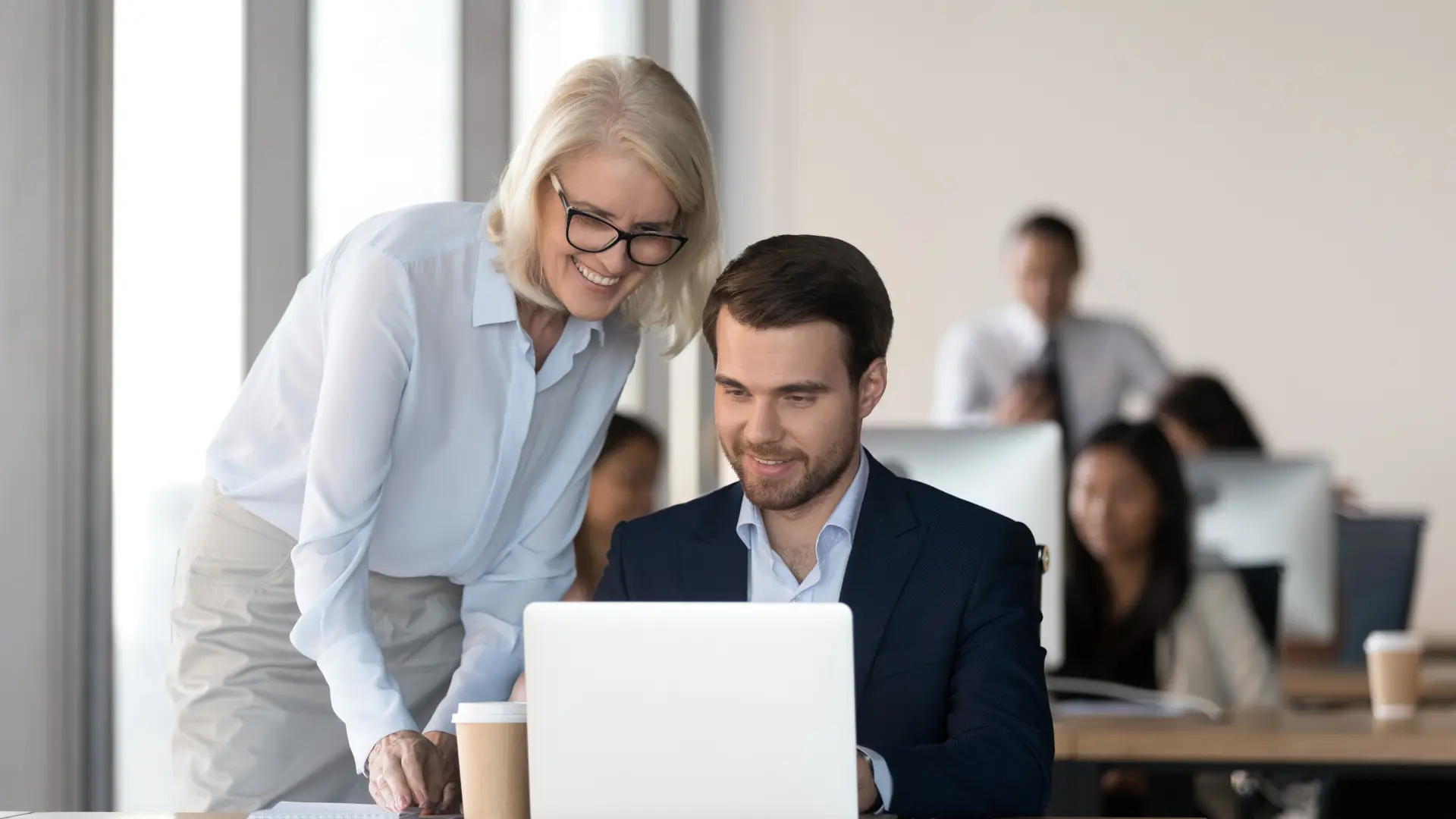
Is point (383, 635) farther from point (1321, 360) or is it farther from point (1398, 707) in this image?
point (1321, 360)

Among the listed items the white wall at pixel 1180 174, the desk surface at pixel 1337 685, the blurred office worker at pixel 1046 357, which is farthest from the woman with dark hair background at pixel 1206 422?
the white wall at pixel 1180 174

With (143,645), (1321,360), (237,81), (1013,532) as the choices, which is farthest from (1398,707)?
(1321,360)

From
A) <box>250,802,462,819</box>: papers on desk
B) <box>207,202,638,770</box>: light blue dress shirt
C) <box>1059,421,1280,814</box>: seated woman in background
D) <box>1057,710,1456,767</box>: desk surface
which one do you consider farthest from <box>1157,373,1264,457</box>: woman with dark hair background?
<box>250,802,462,819</box>: papers on desk

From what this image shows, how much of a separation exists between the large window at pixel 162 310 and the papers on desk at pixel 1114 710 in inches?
60.2

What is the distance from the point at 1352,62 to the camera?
5.91 meters

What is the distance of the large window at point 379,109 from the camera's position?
9.70ft

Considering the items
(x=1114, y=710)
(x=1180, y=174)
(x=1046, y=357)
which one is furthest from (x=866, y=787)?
(x=1180, y=174)

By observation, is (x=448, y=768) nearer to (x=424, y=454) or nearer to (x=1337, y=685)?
(x=424, y=454)

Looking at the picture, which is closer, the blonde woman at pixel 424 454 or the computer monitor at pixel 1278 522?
the blonde woman at pixel 424 454

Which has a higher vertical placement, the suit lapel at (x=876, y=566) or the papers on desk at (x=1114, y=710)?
the suit lapel at (x=876, y=566)

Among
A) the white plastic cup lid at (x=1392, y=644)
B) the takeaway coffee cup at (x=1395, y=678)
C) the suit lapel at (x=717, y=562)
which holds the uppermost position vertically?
the suit lapel at (x=717, y=562)

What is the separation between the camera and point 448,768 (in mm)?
1644

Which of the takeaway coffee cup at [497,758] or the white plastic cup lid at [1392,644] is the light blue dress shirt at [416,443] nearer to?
the takeaway coffee cup at [497,758]

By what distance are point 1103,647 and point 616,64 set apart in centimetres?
182
